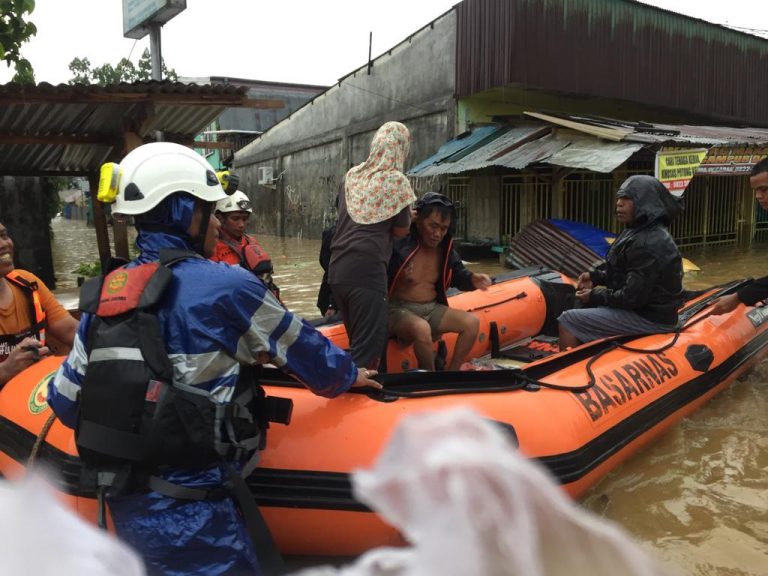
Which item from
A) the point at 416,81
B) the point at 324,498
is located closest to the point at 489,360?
the point at 324,498

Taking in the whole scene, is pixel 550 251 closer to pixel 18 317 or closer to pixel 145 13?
pixel 145 13

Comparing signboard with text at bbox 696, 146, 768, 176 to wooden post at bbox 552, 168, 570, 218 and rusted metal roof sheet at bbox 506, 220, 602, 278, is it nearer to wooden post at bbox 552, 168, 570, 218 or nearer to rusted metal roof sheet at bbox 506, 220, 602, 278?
wooden post at bbox 552, 168, 570, 218

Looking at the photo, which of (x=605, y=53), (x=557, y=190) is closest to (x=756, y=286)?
(x=557, y=190)

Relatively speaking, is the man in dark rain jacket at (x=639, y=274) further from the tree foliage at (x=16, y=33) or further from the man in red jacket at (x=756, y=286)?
the tree foliage at (x=16, y=33)

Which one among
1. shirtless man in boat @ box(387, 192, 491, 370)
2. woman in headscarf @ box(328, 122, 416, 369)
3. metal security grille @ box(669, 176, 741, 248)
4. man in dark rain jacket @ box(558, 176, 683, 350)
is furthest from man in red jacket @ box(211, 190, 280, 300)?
metal security grille @ box(669, 176, 741, 248)

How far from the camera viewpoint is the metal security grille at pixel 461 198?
44.4 feet

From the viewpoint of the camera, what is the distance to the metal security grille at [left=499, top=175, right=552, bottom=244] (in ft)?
40.2

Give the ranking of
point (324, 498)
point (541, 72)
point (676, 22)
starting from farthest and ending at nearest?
1. point (676, 22)
2. point (541, 72)
3. point (324, 498)

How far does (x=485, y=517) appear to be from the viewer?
66 centimetres

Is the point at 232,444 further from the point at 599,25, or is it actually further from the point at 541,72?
the point at 599,25

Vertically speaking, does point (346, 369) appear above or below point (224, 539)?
above

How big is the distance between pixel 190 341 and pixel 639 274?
322 centimetres

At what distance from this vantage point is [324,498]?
2340 mm

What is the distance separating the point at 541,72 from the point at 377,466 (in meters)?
12.6
